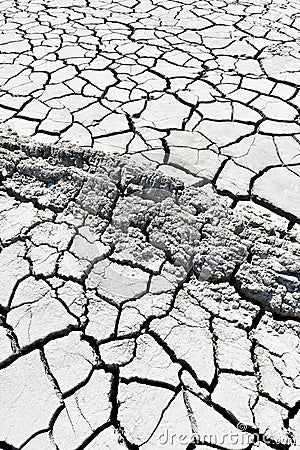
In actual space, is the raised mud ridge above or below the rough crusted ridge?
below

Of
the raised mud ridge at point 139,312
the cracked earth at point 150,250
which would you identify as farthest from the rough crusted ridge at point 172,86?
the raised mud ridge at point 139,312

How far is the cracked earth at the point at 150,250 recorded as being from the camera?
4.68ft

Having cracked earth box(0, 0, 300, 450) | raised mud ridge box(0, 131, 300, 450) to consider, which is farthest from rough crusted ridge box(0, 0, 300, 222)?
raised mud ridge box(0, 131, 300, 450)

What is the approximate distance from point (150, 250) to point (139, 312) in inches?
12.4

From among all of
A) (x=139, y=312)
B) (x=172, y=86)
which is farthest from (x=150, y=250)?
(x=172, y=86)

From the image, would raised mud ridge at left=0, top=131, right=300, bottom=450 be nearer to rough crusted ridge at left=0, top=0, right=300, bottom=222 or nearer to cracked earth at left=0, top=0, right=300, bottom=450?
cracked earth at left=0, top=0, right=300, bottom=450

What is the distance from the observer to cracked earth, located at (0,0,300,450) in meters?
1.43

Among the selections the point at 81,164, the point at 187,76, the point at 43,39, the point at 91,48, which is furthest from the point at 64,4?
the point at 81,164

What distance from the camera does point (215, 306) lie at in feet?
5.69

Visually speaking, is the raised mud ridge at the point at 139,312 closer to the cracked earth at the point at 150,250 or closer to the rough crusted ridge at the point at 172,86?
the cracked earth at the point at 150,250

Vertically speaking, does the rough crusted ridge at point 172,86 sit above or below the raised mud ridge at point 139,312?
above

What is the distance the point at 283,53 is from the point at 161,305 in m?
2.39

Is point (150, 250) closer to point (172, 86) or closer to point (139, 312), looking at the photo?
point (139, 312)

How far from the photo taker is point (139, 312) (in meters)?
1.72
